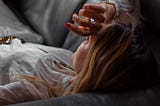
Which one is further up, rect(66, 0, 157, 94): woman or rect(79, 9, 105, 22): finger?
rect(79, 9, 105, 22): finger

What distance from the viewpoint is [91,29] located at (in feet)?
3.38

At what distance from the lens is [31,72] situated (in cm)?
120

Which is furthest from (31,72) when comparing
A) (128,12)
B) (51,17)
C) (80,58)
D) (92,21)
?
(51,17)

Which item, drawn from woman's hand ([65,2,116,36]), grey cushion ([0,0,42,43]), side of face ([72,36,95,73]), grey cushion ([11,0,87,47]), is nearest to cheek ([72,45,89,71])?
side of face ([72,36,95,73])

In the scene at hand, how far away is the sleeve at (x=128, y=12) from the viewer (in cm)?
113

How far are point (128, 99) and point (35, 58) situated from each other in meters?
0.47

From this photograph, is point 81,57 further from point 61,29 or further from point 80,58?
point 61,29

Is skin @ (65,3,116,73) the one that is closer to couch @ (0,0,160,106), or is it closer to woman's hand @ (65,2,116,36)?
woman's hand @ (65,2,116,36)

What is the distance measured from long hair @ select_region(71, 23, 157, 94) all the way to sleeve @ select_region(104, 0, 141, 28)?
0.10 m

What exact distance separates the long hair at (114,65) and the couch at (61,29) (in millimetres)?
35

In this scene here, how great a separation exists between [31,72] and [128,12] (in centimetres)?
41

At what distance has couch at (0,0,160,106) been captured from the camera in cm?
92

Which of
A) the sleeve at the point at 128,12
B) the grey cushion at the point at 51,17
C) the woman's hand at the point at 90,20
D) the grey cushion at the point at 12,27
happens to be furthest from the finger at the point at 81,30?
the grey cushion at the point at 12,27

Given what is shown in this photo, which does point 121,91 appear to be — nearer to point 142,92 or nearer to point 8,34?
point 142,92
